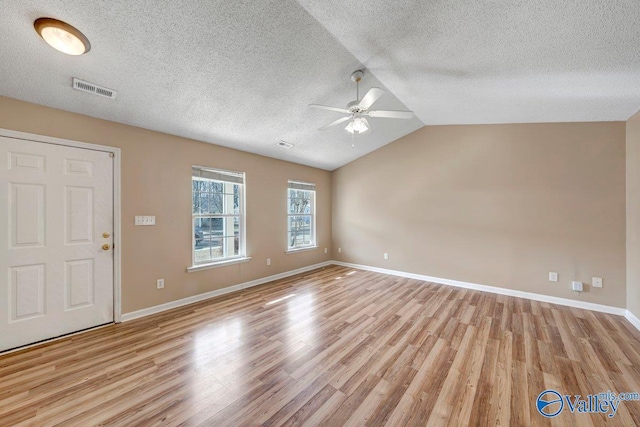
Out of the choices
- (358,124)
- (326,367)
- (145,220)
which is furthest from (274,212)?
(326,367)

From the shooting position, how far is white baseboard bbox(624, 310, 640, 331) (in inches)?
111

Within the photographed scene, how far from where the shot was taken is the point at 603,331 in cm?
274

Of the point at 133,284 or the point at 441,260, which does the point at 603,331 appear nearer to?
the point at 441,260

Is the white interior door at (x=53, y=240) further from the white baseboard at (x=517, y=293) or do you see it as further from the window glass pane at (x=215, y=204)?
the white baseboard at (x=517, y=293)

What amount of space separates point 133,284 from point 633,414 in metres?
4.72

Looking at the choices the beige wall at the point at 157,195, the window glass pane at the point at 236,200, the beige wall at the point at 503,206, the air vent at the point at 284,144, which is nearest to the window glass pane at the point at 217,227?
the window glass pane at the point at 236,200

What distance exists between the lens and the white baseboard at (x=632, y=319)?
2830 millimetres

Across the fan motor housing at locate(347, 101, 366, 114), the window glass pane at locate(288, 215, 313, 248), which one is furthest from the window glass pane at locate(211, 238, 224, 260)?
the fan motor housing at locate(347, 101, 366, 114)

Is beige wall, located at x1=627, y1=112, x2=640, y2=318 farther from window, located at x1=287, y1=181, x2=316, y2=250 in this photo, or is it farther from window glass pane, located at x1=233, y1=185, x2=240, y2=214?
window glass pane, located at x1=233, y1=185, x2=240, y2=214

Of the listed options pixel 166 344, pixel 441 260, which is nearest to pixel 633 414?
pixel 441 260

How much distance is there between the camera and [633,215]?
300 cm

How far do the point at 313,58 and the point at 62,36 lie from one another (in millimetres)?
1989

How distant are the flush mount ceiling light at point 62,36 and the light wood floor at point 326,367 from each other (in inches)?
104

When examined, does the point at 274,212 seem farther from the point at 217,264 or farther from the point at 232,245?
the point at 217,264
